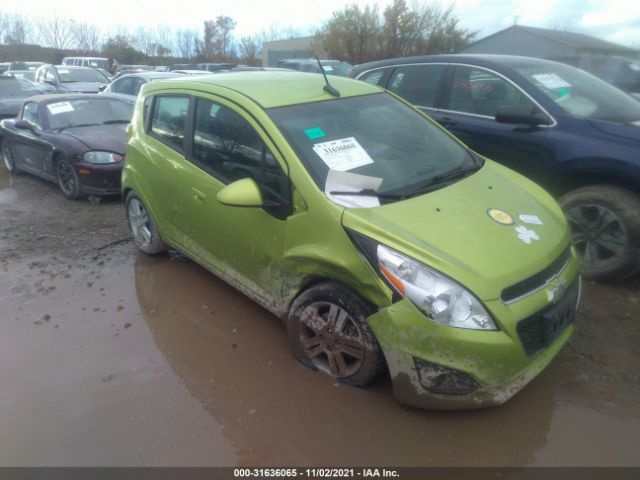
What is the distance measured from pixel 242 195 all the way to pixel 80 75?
15175mm

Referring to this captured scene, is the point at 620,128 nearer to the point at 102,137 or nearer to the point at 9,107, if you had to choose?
the point at 102,137

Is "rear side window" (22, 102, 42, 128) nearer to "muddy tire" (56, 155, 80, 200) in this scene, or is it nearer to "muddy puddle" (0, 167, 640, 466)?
"muddy tire" (56, 155, 80, 200)

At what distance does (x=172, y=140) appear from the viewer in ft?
12.3

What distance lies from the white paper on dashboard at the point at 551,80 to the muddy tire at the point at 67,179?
216 inches

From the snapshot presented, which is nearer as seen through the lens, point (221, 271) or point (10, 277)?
point (221, 271)

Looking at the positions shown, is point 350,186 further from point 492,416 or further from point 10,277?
point 10,277

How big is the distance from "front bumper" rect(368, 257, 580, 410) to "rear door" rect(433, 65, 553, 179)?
2.00m

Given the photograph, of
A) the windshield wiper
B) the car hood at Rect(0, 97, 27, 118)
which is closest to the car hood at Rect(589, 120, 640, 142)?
the windshield wiper

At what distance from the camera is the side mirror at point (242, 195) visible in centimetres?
274

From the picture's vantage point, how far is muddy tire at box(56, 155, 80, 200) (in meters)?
6.19

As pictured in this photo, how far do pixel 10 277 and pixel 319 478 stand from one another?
11.6 feet

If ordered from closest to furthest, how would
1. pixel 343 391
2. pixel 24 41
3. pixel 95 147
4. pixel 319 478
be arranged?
pixel 319 478 → pixel 343 391 → pixel 95 147 → pixel 24 41

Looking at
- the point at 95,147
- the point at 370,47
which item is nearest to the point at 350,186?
the point at 95,147

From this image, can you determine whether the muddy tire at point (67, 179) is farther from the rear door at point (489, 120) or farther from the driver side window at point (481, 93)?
the driver side window at point (481, 93)
